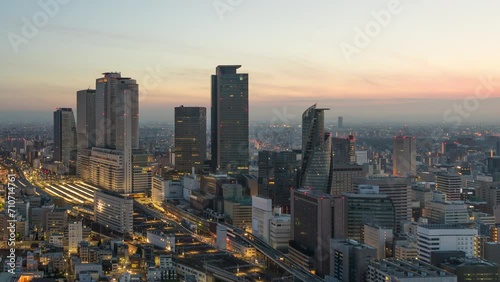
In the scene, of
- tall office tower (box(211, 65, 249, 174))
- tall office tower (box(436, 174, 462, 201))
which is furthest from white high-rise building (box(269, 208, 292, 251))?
tall office tower (box(211, 65, 249, 174))

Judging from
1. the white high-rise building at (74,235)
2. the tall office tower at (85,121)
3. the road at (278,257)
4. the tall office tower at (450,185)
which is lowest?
the road at (278,257)

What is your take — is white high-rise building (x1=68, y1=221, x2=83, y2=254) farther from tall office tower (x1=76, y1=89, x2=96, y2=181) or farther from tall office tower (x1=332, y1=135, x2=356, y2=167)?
tall office tower (x1=76, y1=89, x2=96, y2=181)

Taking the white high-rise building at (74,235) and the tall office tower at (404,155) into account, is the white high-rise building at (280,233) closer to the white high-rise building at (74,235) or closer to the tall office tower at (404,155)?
the white high-rise building at (74,235)

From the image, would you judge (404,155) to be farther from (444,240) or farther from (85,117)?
(85,117)

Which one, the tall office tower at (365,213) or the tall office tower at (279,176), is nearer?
the tall office tower at (365,213)

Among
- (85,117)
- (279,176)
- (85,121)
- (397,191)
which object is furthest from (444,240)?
(85,117)

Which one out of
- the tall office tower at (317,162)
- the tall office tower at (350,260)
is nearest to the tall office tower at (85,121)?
the tall office tower at (317,162)

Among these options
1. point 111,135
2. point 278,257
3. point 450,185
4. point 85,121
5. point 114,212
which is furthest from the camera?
point 85,121
